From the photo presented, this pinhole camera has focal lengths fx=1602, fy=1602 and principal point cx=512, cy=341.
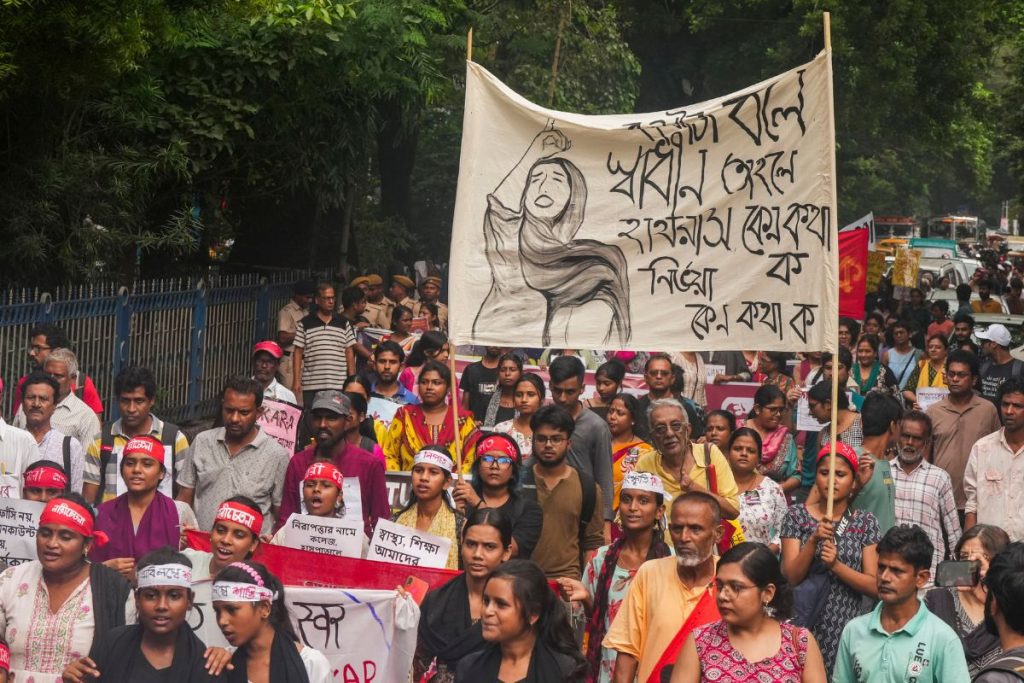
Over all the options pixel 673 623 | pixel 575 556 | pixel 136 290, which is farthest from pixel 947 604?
pixel 136 290

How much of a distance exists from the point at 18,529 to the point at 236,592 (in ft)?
6.70

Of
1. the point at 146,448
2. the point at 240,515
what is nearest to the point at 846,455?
the point at 240,515

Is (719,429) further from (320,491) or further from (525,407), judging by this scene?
(320,491)

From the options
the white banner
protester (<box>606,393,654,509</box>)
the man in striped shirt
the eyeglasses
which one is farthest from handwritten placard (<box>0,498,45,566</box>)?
the man in striped shirt

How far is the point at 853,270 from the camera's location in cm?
1759

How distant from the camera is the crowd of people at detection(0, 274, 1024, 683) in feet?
18.7

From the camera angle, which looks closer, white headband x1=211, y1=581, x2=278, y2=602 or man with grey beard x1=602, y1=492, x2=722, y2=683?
white headband x1=211, y1=581, x2=278, y2=602

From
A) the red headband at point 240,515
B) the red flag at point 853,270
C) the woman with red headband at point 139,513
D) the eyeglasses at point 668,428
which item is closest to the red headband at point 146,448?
the woman with red headband at point 139,513

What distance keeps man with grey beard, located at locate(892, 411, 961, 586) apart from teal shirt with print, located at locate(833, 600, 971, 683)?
2.92 m

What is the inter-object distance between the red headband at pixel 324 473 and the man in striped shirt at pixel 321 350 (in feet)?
20.4

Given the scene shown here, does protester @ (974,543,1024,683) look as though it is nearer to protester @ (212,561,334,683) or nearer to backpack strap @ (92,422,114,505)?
protester @ (212,561,334,683)

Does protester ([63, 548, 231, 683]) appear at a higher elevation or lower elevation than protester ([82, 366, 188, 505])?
lower

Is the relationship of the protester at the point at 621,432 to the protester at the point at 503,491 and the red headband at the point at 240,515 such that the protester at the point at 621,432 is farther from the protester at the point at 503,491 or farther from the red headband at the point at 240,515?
the red headband at the point at 240,515

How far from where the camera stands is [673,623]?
5.95 m
